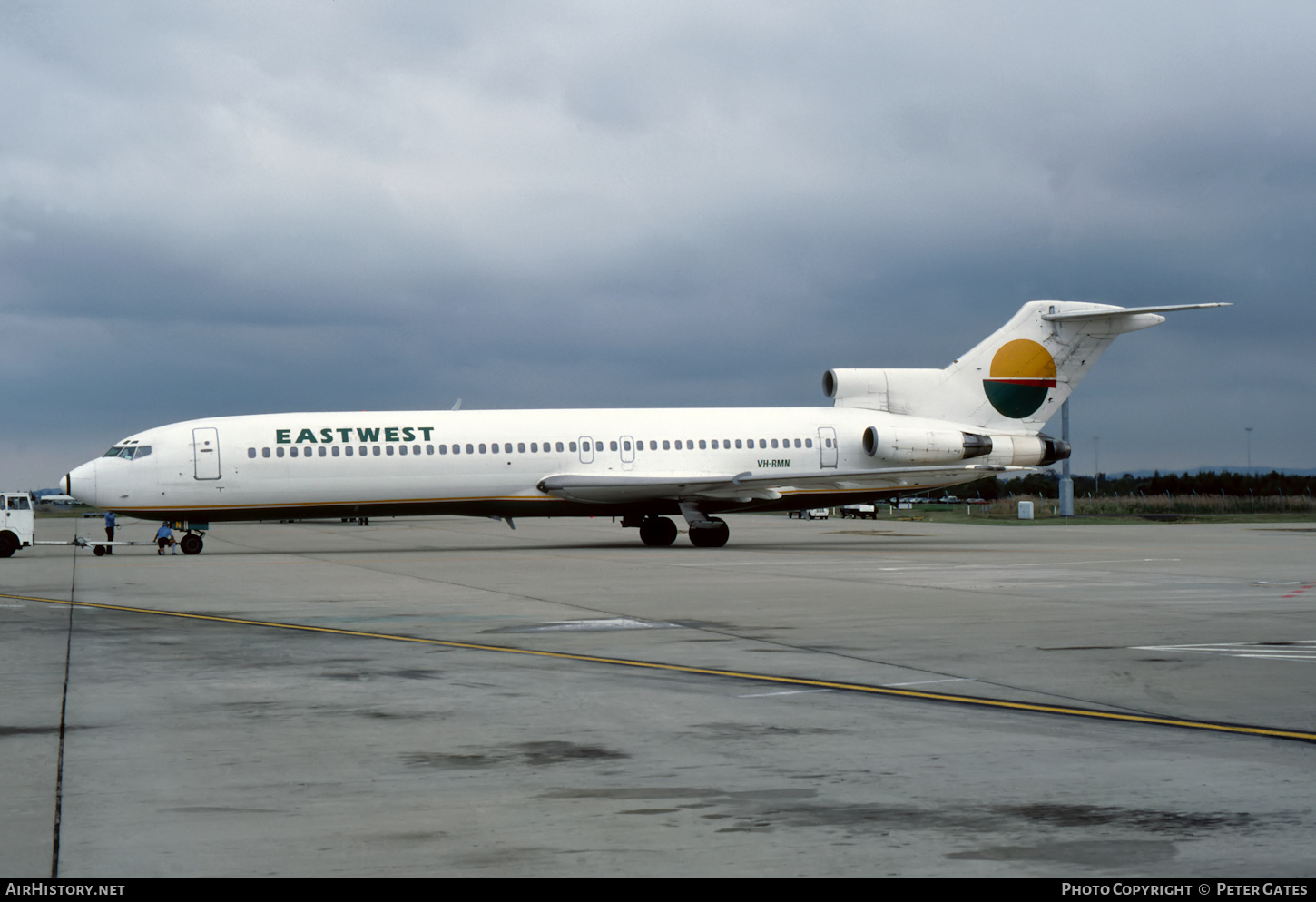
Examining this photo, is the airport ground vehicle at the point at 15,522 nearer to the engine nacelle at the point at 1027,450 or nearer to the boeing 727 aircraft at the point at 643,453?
the boeing 727 aircraft at the point at 643,453

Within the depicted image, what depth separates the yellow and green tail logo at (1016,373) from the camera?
36.4 metres

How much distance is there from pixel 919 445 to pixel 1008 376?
13.1 ft

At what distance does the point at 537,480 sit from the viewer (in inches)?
1270

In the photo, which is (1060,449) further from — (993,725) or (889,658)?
(993,725)

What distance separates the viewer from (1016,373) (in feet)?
119

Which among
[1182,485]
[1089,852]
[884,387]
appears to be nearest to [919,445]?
[884,387]

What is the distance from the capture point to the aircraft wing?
31984mm

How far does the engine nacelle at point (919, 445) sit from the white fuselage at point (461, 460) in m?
0.13

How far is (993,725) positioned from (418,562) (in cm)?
2020

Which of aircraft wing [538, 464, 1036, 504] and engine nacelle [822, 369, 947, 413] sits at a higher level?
engine nacelle [822, 369, 947, 413]

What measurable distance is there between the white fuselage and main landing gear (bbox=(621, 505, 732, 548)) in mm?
496

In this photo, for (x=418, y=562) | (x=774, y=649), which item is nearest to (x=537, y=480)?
(x=418, y=562)

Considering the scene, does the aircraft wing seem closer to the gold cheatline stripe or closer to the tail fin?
the tail fin

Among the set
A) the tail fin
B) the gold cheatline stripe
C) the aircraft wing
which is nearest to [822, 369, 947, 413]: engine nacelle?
the tail fin
